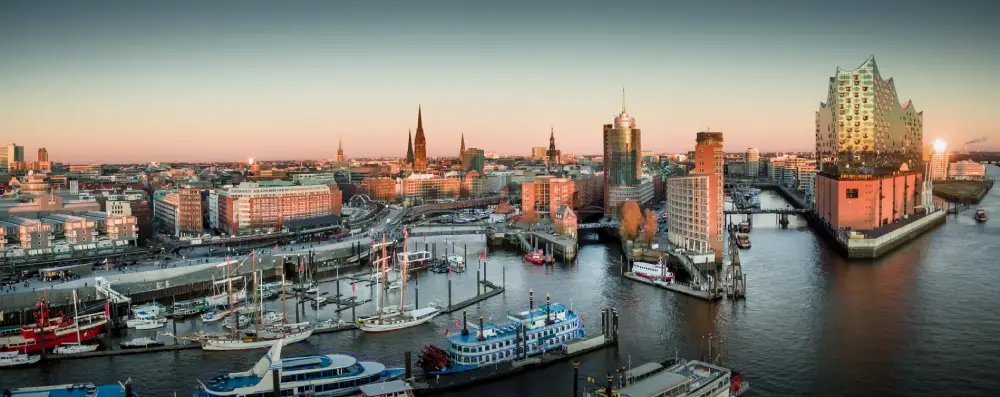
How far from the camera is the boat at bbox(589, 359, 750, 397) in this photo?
44.4ft

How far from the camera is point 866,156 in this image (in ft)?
138

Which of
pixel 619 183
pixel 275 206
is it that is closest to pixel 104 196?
pixel 275 206

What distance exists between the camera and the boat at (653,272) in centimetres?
2733

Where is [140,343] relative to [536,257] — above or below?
below

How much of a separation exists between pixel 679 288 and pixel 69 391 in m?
18.7

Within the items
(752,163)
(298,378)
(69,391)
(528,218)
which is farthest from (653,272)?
(752,163)

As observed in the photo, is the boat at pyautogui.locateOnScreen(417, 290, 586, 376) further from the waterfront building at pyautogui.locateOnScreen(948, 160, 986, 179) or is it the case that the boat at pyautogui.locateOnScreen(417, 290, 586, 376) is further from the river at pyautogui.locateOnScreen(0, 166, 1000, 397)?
the waterfront building at pyautogui.locateOnScreen(948, 160, 986, 179)

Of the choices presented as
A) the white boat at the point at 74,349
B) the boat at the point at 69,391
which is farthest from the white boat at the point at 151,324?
the boat at the point at 69,391

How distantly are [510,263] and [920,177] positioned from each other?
3229cm

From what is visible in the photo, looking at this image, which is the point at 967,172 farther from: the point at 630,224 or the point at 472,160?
the point at 630,224

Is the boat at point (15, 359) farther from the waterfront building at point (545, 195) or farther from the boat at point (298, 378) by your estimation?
the waterfront building at point (545, 195)

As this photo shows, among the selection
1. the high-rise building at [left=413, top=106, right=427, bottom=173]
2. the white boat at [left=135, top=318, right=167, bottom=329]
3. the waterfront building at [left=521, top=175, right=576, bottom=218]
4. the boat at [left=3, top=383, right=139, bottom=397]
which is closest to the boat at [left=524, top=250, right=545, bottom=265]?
A: the waterfront building at [left=521, top=175, right=576, bottom=218]

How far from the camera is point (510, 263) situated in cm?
Result: 3331

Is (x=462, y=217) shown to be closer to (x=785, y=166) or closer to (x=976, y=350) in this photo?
(x=976, y=350)
